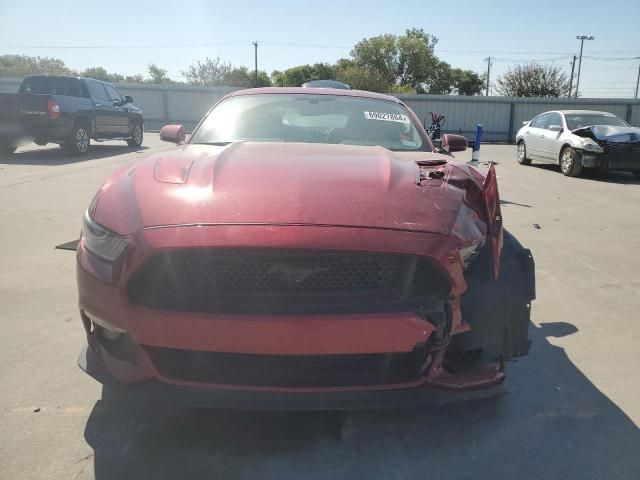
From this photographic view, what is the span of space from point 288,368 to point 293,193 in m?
0.68

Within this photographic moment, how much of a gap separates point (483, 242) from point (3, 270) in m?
3.90

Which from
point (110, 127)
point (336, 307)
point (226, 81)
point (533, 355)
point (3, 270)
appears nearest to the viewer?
point (336, 307)

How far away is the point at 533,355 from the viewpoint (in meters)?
3.05

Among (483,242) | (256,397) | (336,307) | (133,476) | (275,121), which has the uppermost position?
(275,121)

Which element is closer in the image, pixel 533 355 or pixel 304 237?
pixel 304 237

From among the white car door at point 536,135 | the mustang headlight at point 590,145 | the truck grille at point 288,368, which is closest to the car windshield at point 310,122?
the truck grille at point 288,368

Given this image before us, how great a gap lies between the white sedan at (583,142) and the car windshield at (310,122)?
27.2ft

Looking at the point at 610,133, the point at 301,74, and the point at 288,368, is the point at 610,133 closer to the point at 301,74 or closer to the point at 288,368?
the point at 288,368

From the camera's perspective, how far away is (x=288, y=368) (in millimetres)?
1999

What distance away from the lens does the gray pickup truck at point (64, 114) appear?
11086 millimetres

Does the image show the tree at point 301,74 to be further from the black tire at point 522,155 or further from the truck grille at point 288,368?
the truck grille at point 288,368

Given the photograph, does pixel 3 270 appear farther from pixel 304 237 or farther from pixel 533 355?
pixel 533 355

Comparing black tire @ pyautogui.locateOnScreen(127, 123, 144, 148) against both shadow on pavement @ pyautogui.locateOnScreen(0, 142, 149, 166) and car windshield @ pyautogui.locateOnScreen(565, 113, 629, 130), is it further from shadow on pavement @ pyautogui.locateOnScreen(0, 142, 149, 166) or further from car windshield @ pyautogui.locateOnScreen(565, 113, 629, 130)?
car windshield @ pyautogui.locateOnScreen(565, 113, 629, 130)

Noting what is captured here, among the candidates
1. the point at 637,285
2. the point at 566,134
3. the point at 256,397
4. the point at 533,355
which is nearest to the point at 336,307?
the point at 256,397
